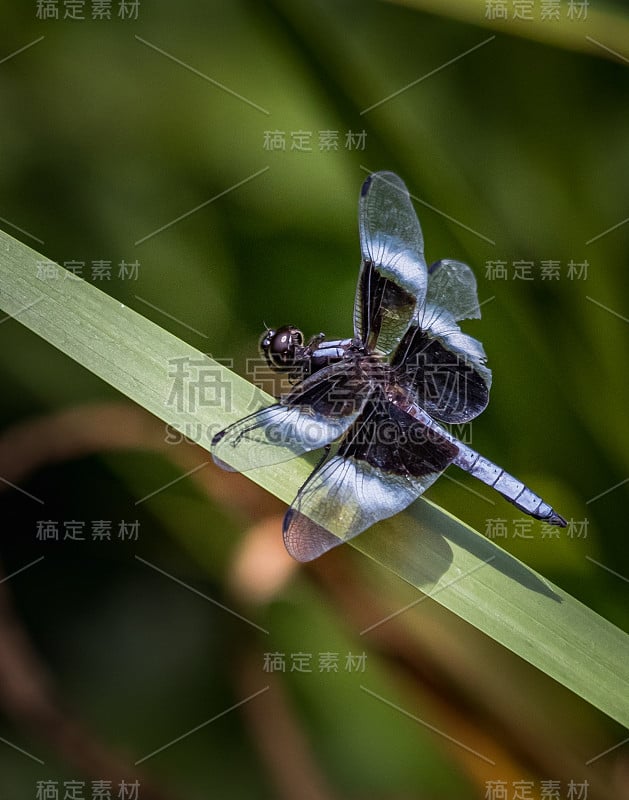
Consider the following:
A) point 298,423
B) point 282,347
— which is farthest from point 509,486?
point 282,347

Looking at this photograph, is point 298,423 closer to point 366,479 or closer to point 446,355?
point 366,479

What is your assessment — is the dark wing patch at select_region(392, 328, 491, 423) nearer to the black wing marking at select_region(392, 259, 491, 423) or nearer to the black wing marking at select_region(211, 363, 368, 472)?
the black wing marking at select_region(392, 259, 491, 423)

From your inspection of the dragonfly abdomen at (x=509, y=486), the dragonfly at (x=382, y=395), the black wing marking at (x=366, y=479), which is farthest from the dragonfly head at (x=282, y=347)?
the dragonfly abdomen at (x=509, y=486)

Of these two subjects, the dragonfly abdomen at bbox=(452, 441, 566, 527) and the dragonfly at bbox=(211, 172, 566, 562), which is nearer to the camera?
the dragonfly at bbox=(211, 172, 566, 562)

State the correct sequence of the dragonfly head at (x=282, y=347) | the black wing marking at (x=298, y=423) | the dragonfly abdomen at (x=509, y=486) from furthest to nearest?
1. the dragonfly head at (x=282, y=347)
2. the dragonfly abdomen at (x=509, y=486)
3. the black wing marking at (x=298, y=423)

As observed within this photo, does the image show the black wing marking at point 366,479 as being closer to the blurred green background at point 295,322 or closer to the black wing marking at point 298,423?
the black wing marking at point 298,423

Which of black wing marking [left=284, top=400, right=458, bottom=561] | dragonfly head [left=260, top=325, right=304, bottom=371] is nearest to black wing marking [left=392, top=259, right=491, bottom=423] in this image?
black wing marking [left=284, top=400, right=458, bottom=561]

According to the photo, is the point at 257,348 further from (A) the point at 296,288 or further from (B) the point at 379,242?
(B) the point at 379,242
